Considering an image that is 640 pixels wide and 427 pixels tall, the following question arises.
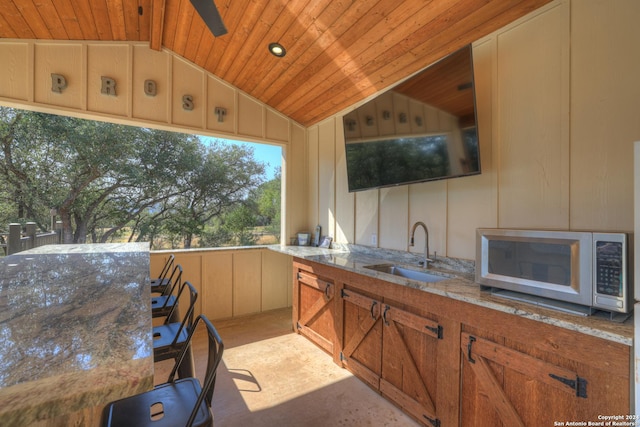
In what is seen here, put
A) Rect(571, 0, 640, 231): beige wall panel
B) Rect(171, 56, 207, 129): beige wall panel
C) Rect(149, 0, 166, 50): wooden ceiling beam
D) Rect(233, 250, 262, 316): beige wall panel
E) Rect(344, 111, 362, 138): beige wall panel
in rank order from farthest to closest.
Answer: Rect(233, 250, 262, 316): beige wall panel → Rect(171, 56, 207, 129): beige wall panel → Rect(344, 111, 362, 138): beige wall panel → Rect(149, 0, 166, 50): wooden ceiling beam → Rect(571, 0, 640, 231): beige wall panel

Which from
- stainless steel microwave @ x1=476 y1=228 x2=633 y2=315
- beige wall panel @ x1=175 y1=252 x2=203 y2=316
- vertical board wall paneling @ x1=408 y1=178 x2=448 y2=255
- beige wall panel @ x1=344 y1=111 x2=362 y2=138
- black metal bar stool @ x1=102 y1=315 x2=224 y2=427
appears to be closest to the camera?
black metal bar stool @ x1=102 y1=315 x2=224 y2=427

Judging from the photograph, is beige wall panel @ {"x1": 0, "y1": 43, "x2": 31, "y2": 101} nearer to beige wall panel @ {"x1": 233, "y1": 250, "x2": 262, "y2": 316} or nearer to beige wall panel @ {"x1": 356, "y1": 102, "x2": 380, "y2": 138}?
beige wall panel @ {"x1": 233, "y1": 250, "x2": 262, "y2": 316}

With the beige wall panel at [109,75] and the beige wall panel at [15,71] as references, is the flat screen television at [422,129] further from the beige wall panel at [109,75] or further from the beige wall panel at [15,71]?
the beige wall panel at [15,71]

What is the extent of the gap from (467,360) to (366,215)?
5.91 feet

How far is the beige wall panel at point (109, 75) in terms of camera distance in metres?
2.86

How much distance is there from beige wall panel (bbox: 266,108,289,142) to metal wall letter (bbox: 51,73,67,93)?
214 cm

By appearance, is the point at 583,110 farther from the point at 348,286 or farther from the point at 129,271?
the point at 129,271

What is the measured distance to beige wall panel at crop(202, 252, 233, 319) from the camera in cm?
359

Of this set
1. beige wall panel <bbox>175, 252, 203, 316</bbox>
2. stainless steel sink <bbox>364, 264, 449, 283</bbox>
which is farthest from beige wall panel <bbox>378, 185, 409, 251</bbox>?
beige wall panel <bbox>175, 252, 203, 316</bbox>

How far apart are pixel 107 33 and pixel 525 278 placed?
13.4ft

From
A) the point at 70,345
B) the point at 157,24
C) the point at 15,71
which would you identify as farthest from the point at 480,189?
the point at 15,71

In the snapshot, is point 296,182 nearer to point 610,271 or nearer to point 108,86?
point 108,86

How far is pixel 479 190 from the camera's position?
2100 mm

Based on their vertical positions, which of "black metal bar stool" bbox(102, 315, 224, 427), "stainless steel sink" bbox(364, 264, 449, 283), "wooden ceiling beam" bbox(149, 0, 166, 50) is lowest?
"black metal bar stool" bbox(102, 315, 224, 427)
